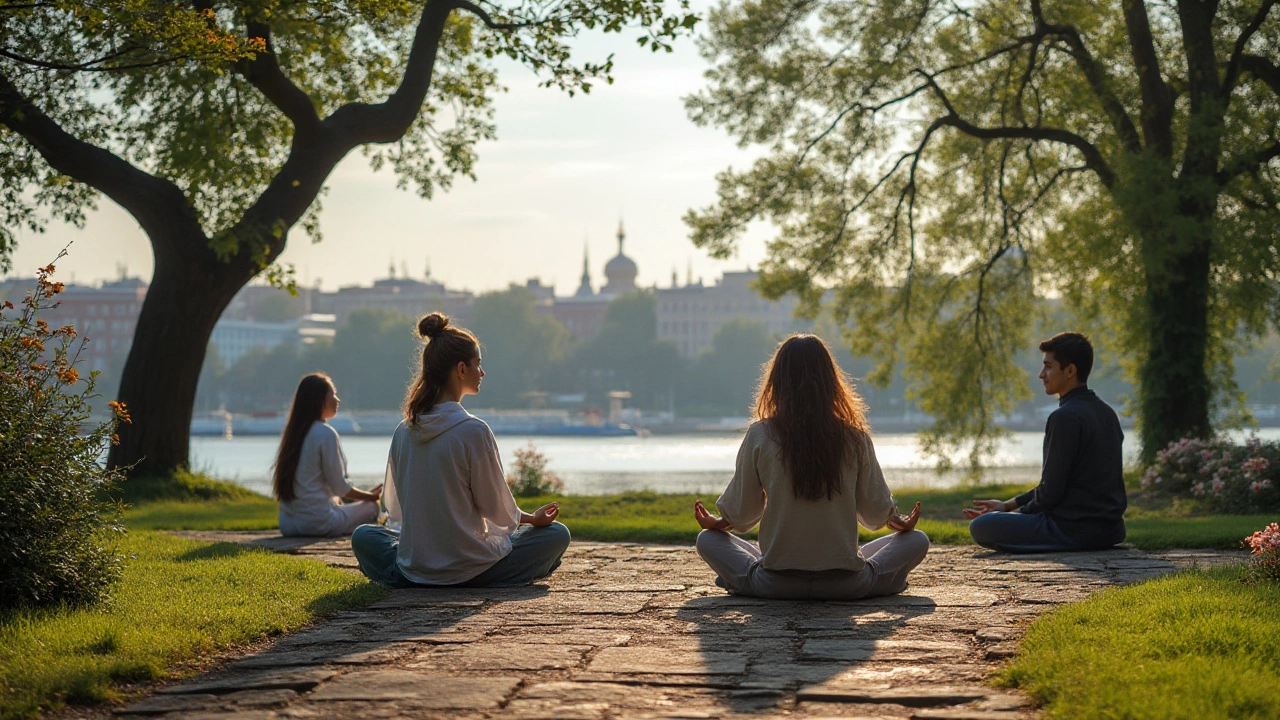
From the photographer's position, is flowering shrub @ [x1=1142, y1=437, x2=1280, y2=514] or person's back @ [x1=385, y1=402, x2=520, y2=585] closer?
person's back @ [x1=385, y1=402, x2=520, y2=585]

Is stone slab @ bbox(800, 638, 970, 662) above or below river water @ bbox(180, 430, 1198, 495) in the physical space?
above

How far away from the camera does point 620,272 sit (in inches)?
5595

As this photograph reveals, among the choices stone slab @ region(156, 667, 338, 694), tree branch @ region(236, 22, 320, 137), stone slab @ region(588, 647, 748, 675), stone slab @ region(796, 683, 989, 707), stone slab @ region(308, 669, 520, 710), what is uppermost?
tree branch @ region(236, 22, 320, 137)

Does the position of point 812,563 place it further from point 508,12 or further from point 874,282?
point 874,282

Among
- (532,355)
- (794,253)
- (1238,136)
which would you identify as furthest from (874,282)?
(532,355)

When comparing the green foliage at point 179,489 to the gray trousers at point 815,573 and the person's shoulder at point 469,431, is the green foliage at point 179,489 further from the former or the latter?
the gray trousers at point 815,573

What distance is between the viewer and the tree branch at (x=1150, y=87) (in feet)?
44.9

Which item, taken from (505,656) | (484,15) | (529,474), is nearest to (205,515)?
(529,474)

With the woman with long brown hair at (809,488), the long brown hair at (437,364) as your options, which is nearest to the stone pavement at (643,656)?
the woman with long brown hair at (809,488)

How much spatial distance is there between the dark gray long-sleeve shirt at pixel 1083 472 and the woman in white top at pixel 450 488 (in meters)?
2.65

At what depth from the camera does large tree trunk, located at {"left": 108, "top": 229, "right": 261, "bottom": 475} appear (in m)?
12.1

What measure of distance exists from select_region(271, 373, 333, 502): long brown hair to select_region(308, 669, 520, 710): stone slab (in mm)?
4238

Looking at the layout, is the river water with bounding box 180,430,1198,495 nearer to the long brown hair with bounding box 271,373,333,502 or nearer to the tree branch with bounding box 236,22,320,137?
the tree branch with bounding box 236,22,320,137

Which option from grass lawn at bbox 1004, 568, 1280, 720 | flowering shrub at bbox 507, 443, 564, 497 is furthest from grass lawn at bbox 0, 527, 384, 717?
flowering shrub at bbox 507, 443, 564, 497
